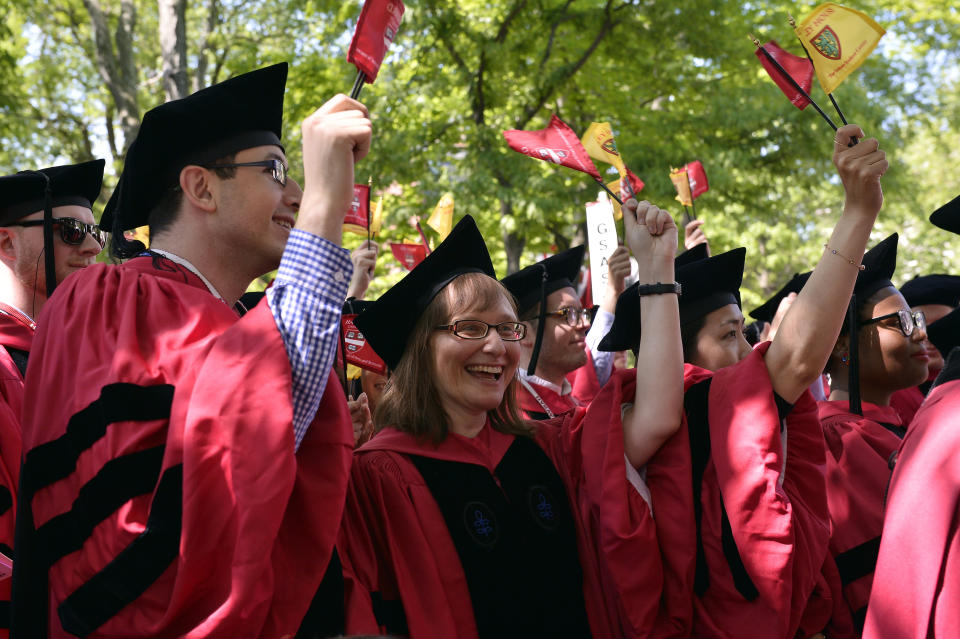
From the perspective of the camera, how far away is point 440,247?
3.43 meters

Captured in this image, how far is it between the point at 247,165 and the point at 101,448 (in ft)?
2.97

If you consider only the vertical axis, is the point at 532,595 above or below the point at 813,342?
below

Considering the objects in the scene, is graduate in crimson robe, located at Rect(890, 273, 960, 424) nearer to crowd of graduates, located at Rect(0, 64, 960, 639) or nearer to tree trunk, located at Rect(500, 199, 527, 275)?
crowd of graduates, located at Rect(0, 64, 960, 639)

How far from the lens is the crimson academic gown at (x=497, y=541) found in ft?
9.43

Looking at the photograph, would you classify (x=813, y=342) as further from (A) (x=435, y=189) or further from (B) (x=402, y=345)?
(A) (x=435, y=189)

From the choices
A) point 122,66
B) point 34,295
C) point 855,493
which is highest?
point 122,66

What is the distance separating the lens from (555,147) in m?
4.83

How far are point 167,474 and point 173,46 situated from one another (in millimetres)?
9341

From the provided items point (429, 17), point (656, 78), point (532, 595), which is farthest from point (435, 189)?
point (532, 595)

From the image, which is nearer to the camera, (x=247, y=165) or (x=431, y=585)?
(x=247, y=165)

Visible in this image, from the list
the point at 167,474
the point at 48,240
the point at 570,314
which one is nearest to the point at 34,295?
the point at 48,240

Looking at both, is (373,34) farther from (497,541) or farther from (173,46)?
(173,46)

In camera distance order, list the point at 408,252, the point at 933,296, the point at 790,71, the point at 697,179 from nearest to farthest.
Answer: the point at 790,71 < the point at 933,296 < the point at 408,252 < the point at 697,179

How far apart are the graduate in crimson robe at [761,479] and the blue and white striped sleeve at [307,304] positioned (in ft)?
5.02
